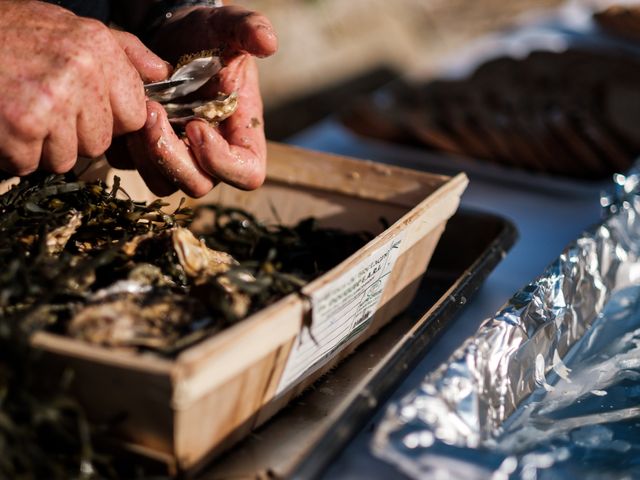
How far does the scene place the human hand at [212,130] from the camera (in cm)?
Result: 96

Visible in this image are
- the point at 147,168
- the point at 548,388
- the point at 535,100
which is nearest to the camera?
the point at 548,388

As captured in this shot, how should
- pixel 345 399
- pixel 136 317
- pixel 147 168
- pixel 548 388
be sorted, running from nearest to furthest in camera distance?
pixel 136 317 < pixel 345 399 < pixel 548 388 < pixel 147 168

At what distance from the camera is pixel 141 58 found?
3.18 feet

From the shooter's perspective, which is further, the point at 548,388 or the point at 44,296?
the point at 548,388

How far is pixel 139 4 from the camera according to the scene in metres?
1.26

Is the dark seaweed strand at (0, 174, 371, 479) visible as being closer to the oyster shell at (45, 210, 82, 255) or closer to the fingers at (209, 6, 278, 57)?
the oyster shell at (45, 210, 82, 255)

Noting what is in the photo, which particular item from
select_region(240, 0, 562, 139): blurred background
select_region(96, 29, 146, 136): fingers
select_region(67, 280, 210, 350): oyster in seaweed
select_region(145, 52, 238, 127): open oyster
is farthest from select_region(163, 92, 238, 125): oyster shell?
select_region(240, 0, 562, 139): blurred background

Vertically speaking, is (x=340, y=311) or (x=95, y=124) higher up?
(x=95, y=124)

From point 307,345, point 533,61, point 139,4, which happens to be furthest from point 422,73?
point 307,345

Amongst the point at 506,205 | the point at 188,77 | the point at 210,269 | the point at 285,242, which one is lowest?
the point at 506,205

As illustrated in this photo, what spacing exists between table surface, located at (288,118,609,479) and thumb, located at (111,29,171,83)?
535mm

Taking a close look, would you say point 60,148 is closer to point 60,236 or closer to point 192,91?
point 60,236

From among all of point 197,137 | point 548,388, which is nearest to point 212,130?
point 197,137

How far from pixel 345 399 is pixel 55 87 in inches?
18.3
